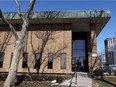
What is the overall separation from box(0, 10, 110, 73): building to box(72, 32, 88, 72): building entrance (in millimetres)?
3535

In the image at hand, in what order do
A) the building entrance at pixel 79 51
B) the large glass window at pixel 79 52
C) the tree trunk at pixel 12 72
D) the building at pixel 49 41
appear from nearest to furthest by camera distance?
the tree trunk at pixel 12 72 → the building at pixel 49 41 → the building entrance at pixel 79 51 → the large glass window at pixel 79 52

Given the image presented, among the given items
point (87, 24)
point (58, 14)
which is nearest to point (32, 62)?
point (58, 14)

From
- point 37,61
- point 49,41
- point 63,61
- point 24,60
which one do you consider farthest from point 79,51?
point 24,60

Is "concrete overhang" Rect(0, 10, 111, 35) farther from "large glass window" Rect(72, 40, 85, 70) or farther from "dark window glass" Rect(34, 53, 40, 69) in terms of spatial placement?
"large glass window" Rect(72, 40, 85, 70)

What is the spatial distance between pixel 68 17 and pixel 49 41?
377cm

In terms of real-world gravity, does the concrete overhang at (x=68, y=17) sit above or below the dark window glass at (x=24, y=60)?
above

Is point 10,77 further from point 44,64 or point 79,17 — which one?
point 79,17

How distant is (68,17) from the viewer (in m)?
24.8

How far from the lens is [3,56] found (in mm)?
26797

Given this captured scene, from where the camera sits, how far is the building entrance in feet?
102

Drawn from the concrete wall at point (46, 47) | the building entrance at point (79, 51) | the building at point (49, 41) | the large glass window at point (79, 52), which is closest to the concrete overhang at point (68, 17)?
the building at point (49, 41)

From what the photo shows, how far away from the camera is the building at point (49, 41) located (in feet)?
83.2

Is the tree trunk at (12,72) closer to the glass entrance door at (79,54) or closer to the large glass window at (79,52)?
the glass entrance door at (79,54)

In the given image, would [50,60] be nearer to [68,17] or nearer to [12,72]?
[68,17]
